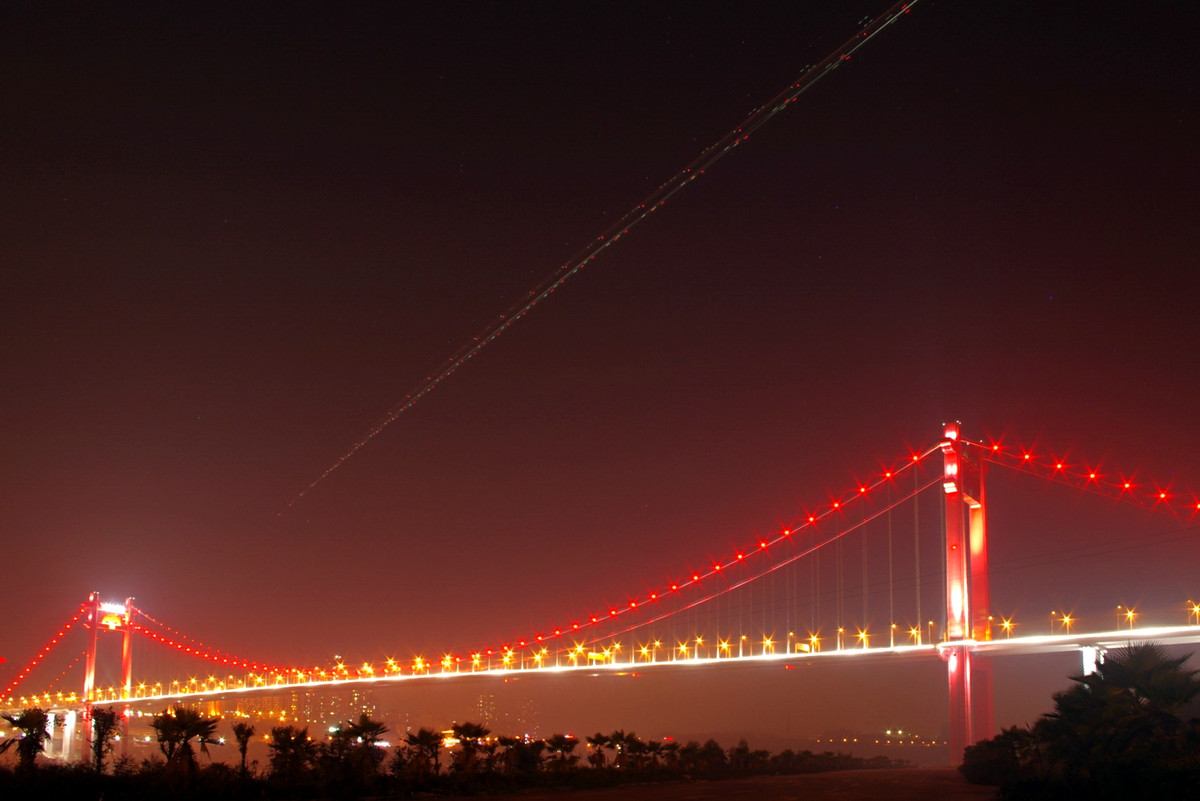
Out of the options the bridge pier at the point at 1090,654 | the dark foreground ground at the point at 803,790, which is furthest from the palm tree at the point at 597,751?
the bridge pier at the point at 1090,654

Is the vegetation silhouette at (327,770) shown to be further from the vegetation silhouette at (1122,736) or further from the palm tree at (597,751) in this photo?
the vegetation silhouette at (1122,736)

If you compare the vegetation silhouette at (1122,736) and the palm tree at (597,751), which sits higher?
the vegetation silhouette at (1122,736)

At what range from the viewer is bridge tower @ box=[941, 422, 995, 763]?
104 ft

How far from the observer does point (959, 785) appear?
20.4 meters

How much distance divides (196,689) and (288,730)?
204ft

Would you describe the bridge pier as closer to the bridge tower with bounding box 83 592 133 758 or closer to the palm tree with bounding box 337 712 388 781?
the palm tree with bounding box 337 712 388 781

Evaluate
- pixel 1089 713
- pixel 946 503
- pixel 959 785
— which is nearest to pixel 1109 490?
pixel 946 503

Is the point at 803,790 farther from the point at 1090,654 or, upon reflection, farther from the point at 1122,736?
the point at 1090,654

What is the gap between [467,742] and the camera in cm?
2178

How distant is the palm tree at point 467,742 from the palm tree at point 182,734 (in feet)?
15.1

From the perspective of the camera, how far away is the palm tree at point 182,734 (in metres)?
17.9

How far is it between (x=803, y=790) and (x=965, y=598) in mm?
16799

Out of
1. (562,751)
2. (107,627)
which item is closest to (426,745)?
(562,751)

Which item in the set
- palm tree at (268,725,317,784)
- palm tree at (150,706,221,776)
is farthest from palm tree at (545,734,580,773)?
palm tree at (150,706,221,776)
